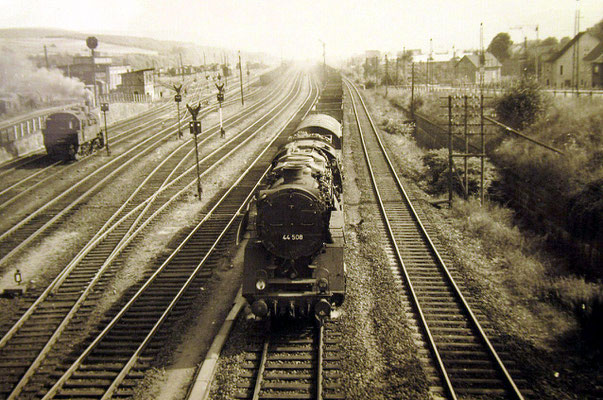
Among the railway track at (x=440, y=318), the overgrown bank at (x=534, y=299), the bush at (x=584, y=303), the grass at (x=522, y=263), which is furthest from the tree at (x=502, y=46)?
the bush at (x=584, y=303)

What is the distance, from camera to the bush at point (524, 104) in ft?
104

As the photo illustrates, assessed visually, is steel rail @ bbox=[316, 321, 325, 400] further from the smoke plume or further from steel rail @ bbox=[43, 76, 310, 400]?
the smoke plume

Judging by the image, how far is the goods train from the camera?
2798 centimetres

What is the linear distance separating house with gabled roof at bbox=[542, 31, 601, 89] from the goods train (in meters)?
42.1

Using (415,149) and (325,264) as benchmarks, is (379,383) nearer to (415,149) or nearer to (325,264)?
(325,264)

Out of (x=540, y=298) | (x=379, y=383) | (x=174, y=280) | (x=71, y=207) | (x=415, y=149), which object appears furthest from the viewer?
(x=415, y=149)

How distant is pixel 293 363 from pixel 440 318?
4111 millimetres

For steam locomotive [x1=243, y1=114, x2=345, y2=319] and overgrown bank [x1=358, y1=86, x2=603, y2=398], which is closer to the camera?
overgrown bank [x1=358, y1=86, x2=603, y2=398]

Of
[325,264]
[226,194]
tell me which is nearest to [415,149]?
[226,194]

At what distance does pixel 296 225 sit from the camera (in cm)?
1024

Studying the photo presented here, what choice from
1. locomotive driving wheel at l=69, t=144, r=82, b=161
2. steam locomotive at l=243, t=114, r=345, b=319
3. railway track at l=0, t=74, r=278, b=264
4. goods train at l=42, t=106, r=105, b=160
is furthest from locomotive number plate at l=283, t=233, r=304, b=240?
locomotive driving wheel at l=69, t=144, r=82, b=161

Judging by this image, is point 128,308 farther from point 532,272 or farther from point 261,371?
point 532,272

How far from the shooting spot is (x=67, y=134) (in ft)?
92.3

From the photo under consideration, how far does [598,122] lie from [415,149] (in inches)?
454
